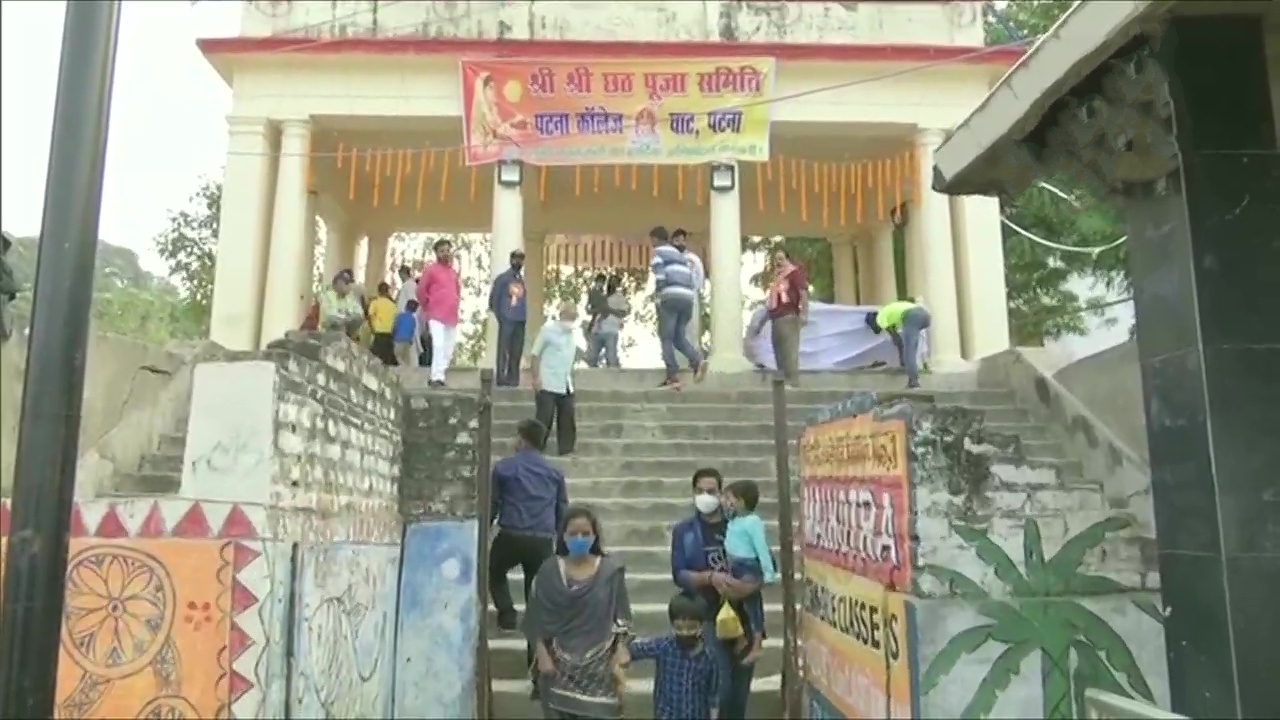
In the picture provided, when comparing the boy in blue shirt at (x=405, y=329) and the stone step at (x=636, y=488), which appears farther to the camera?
the boy in blue shirt at (x=405, y=329)

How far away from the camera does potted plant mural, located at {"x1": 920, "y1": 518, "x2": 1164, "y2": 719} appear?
12.8ft

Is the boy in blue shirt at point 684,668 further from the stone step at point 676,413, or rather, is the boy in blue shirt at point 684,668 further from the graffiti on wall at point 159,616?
the stone step at point 676,413

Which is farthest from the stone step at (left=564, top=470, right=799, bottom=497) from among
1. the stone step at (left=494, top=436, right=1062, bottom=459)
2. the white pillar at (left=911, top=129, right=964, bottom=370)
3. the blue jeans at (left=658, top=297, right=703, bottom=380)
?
the white pillar at (left=911, top=129, right=964, bottom=370)

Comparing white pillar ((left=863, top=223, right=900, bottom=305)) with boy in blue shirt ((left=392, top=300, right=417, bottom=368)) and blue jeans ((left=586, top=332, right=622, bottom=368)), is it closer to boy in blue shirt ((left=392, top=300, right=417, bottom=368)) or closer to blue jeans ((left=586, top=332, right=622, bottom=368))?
blue jeans ((left=586, top=332, right=622, bottom=368))

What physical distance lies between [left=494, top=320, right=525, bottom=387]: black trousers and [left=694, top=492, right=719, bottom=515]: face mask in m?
4.51

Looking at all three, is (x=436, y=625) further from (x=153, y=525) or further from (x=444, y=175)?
(x=444, y=175)

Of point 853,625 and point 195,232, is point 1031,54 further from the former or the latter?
point 195,232

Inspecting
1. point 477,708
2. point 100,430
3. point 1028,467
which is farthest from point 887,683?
point 100,430

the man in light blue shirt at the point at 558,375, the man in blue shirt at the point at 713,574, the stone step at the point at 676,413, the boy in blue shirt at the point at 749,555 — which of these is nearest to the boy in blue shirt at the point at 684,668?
the man in blue shirt at the point at 713,574

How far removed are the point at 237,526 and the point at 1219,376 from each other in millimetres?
3408

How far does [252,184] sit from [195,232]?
982 cm

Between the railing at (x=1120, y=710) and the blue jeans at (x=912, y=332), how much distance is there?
20.7ft

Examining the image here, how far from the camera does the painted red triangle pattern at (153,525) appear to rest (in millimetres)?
3672

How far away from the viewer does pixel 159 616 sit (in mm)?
3627
